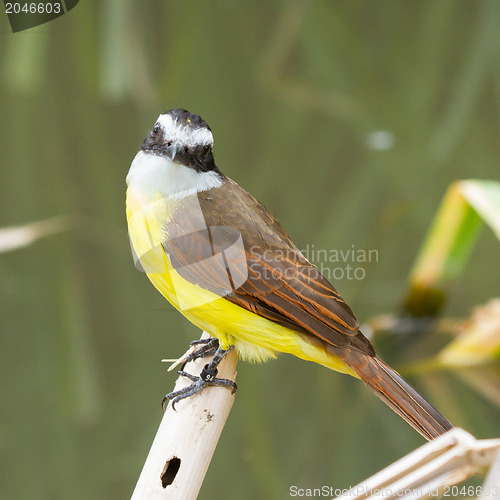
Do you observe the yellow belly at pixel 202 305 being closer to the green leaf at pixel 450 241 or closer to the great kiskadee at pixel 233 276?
the great kiskadee at pixel 233 276

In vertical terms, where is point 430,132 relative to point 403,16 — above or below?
below

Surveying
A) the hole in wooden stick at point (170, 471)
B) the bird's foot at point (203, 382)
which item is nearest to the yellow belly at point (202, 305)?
the bird's foot at point (203, 382)

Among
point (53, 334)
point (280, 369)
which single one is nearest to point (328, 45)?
point (280, 369)

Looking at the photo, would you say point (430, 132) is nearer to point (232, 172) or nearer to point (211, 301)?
point (232, 172)

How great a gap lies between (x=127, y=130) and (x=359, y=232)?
1860mm

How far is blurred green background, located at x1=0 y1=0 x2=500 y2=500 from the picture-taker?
11.8ft

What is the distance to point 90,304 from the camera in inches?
180

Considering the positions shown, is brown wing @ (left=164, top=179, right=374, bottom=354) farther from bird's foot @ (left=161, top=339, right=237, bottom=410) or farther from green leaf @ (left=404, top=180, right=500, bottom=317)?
green leaf @ (left=404, top=180, right=500, bottom=317)

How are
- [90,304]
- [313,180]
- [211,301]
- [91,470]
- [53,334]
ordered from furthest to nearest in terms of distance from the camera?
[313,180] < [90,304] < [53,334] < [91,470] < [211,301]

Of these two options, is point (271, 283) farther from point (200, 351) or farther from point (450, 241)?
point (450, 241)

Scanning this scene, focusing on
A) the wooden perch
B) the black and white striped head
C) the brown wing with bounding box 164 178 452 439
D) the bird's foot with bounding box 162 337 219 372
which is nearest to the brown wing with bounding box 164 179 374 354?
the brown wing with bounding box 164 178 452 439

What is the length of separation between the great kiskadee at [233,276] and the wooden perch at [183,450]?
176 millimetres

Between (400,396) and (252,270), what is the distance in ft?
2.22

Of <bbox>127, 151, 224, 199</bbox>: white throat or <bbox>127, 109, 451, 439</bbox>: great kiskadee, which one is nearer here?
<bbox>127, 109, 451, 439</bbox>: great kiskadee
